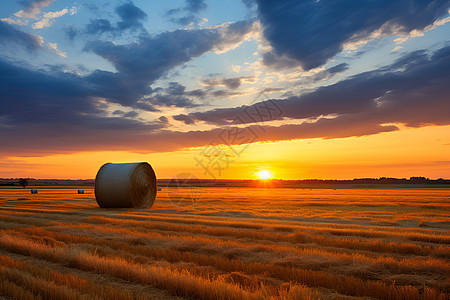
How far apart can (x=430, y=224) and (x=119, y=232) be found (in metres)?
14.4

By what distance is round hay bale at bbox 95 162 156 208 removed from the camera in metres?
24.2

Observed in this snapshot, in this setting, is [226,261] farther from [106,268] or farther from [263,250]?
[106,268]

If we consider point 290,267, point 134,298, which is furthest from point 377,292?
point 134,298

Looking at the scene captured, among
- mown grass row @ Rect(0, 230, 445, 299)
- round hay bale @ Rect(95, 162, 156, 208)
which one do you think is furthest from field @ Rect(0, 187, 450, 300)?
round hay bale @ Rect(95, 162, 156, 208)

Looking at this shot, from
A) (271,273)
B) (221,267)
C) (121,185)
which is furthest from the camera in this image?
(121,185)

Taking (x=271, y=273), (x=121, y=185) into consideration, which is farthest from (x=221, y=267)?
(x=121, y=185)

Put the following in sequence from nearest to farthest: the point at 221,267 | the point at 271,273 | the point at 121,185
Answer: the point at 271,273
the point at 221,267
the point at 121,185

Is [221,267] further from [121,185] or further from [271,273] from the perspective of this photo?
[121,185]

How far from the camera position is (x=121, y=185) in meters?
24.2

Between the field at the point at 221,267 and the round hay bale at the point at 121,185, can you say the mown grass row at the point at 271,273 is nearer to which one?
the field at the point at 221,267

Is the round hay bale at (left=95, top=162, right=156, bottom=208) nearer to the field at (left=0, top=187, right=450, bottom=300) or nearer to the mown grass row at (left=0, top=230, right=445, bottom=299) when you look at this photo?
the field at (left=0, top=187, right=450, bottom=300)

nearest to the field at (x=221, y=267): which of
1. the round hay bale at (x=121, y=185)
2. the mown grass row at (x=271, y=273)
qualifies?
the mown grass row at (x=271, y=273)

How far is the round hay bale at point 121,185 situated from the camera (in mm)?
24188

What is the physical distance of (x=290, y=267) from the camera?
724cm
